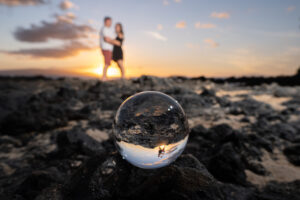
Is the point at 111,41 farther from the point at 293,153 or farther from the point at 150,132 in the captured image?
the point at 150,132

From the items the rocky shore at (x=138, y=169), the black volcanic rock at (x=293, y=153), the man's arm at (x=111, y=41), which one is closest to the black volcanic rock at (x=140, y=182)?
the rocky shore at (x=138, y=169)

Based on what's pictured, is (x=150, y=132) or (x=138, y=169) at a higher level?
Answer: (x=150, y=132)

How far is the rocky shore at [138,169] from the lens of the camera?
165 cm

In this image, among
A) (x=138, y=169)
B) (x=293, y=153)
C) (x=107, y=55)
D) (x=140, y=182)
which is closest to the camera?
(x=140, y=182)

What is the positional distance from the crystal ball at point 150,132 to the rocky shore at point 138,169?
13 cm

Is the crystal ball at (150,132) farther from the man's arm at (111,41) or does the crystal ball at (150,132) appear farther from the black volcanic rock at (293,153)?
the man's arm at (111,41)

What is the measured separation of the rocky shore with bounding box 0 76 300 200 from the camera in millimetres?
1652

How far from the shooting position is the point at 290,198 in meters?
2.21

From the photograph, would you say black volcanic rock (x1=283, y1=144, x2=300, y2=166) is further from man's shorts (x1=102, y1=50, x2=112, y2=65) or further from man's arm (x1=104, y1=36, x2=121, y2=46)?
man's arm (x1=104, y1=36, x2=121, y2=46)

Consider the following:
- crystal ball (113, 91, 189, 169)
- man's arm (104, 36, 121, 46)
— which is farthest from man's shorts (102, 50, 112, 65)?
crystal ball (113, 91, 189, 169)

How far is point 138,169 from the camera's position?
1831mm

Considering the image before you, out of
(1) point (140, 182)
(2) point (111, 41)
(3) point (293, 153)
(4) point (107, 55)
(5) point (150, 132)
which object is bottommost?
(3) point (293, 153)

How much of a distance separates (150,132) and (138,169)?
1.24 ft

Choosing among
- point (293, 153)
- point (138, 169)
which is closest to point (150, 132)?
point (138, 169)
